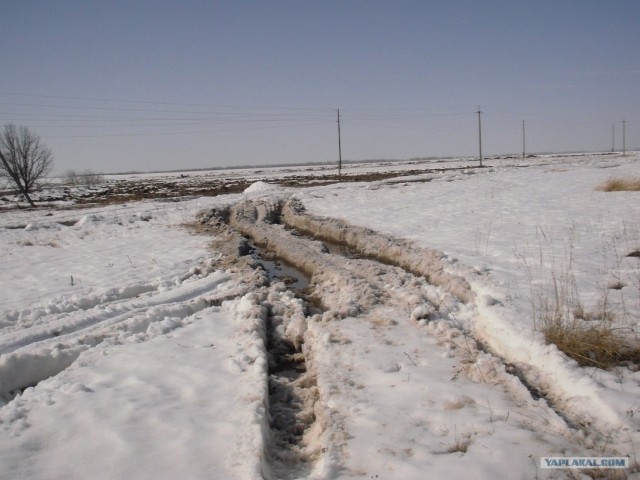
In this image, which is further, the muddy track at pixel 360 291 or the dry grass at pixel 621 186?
the dry grass at pixel 621 186

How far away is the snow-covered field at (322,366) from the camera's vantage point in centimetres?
324

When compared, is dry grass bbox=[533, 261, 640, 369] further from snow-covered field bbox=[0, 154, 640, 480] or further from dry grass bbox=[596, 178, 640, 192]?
dry grass bbox=[596, 178, 640, 192]

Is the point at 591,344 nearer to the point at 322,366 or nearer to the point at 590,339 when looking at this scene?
the point at 590,339

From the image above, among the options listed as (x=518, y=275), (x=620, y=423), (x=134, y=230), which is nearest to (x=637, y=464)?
(x=620, y=423)

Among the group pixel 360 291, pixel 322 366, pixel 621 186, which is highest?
pixel 621 186

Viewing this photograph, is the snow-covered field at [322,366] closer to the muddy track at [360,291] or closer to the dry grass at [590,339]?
the muddy track at [360,291]

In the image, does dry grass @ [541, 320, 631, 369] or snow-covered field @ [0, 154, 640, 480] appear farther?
dry grass @ [541, 320, 631, 369]

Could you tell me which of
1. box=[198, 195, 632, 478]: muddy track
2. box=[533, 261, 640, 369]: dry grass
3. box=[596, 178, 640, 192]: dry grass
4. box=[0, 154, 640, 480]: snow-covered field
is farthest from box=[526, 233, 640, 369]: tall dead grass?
box=[596, 178, 640, 192]: dry grass

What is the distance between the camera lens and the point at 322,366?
478 centimetres

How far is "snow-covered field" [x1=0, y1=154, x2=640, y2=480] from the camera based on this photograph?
3236mm

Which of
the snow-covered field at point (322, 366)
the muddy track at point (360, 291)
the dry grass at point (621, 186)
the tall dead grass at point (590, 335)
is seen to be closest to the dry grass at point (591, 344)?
the tall dead grass at point (590, 335)

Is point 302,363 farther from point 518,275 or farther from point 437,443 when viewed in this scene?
point 518,275

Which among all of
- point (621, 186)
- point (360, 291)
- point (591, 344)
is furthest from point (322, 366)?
point (621, 186)

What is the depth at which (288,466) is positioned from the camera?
3.39 metres
